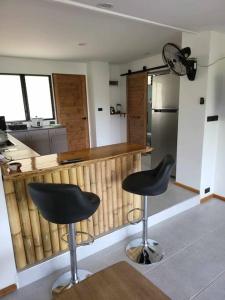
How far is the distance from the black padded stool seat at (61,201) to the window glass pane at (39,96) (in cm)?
411

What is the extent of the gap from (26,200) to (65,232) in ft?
1.73

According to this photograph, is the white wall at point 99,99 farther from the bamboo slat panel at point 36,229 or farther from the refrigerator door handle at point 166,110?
the bamboo slat panel at point 36,229

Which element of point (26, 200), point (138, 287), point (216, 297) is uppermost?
point (26, 200)

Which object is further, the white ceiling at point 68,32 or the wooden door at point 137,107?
the wooden door at point 137,107

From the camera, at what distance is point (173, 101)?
11.6ft

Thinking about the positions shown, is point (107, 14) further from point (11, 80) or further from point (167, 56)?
point (11, 80)

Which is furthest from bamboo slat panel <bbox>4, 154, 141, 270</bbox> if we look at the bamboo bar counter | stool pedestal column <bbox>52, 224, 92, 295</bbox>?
stool pedestal column <bbox>52, 224, 92, 295</bbox>

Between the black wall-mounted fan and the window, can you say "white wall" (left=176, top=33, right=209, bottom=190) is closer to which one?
the black wall-mounted fan

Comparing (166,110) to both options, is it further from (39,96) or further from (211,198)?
(39,96)

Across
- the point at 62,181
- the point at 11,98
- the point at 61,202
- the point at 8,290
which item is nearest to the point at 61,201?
the point at 61,202

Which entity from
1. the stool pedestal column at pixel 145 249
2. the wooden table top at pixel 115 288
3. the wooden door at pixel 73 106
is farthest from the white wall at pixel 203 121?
the wooden door at pixel 73 106

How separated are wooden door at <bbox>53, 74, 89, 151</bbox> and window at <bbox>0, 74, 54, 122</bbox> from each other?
22 centimetres

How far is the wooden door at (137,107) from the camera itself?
5.14m

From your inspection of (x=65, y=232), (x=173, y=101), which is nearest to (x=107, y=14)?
(x=173, y=101)
